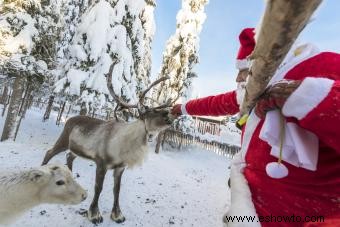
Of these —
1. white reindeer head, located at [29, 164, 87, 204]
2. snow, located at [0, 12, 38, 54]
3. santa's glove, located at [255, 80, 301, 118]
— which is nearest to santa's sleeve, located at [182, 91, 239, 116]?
santa's glove, located at [255, 80, 301, 118]

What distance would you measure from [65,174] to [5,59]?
1007 cm

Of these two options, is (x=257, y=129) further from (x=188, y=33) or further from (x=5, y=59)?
(x=188, y=33)

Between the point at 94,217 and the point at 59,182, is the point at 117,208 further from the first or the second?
the point at 59,182

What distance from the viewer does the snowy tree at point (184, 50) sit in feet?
69.0

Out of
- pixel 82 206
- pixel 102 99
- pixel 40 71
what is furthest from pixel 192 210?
pixel 40 71

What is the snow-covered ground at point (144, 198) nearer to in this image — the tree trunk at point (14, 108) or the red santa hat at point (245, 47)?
the tree trunk at point (14, 108)

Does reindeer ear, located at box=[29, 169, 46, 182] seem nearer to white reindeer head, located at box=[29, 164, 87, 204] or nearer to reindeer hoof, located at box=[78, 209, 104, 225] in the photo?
white reindeer head, located at box=[29, 164, 87, 204]

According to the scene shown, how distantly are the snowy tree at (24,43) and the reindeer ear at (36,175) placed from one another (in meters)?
10.0

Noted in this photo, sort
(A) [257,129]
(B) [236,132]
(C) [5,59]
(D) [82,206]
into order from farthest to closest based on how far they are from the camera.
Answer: (B) [236,132] < (C) [5,59] < (D) [82,206] < (A) [257,129]

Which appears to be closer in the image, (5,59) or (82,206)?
(82,206)

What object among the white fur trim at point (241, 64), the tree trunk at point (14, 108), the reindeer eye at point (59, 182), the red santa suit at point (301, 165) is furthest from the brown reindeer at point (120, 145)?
the tree trunk at point (14, 108)

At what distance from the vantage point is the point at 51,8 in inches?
583

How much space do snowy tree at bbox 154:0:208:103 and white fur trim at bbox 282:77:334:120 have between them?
761 inches

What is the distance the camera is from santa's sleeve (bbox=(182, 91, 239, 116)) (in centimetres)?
285
